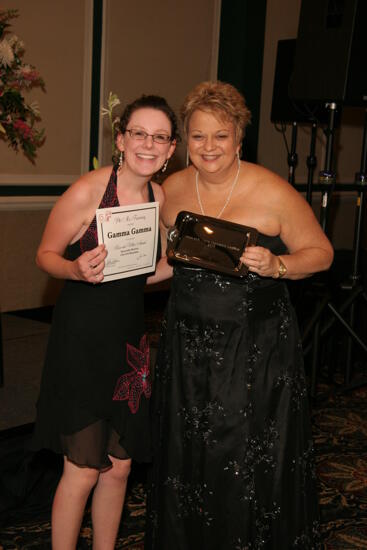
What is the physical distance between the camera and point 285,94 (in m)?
5.57

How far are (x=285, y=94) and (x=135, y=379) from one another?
12.6ft

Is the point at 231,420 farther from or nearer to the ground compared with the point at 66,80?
nearer to the ground

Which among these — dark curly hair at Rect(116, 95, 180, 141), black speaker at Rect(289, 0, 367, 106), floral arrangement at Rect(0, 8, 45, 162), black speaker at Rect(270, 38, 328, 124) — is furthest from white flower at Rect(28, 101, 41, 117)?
dark curly hair at Rect(116, 95, 180, 141)

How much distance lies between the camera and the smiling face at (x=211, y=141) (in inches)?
85.3

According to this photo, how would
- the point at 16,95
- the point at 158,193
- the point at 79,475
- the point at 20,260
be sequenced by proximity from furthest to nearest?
the point at 20,260 → the point at 16,95 → the point at 158,193 → the point at 79,475

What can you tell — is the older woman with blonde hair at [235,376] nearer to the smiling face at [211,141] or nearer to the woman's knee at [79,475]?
the smiling face at [211,141]

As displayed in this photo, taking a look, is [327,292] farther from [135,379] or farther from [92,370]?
[92,370]

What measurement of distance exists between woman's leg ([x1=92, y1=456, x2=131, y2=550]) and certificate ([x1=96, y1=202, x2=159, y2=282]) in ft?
2.06

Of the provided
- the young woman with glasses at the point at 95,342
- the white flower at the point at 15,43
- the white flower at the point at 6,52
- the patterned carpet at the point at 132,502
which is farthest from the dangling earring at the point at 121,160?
the white flower at the point at 15,43

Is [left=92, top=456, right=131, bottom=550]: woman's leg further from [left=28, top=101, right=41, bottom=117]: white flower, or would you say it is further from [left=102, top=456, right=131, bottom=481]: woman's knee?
[left=28, top=101, right=41, bottom=117]: white flower

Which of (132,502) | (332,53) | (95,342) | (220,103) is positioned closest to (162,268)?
(95,342)

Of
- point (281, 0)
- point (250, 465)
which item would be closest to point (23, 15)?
point (281, 0)

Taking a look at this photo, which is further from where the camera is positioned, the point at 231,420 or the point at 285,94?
the point at 285,94

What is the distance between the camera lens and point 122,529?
2.90 m
